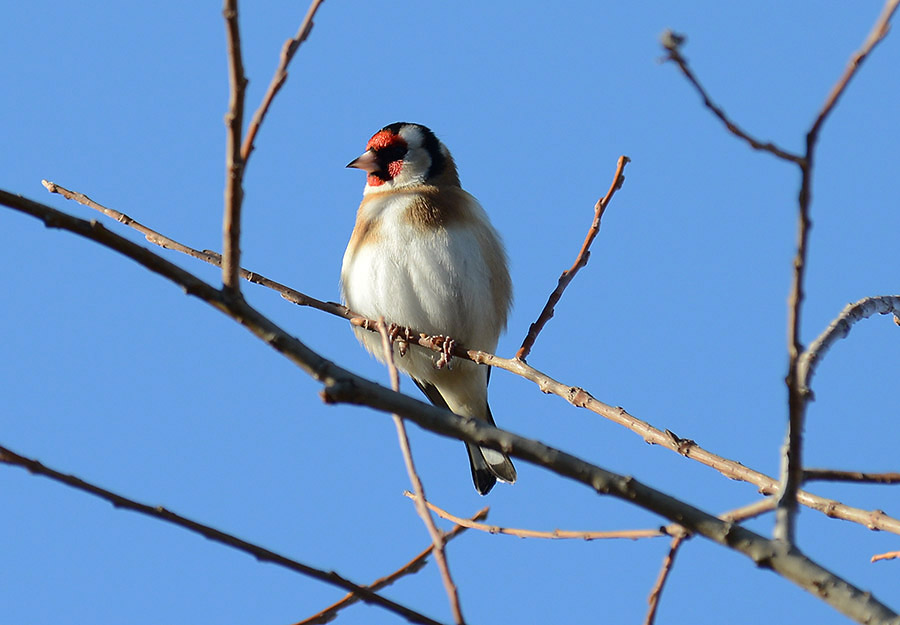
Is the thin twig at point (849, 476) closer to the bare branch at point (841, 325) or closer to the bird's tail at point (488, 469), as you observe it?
the bare branch at point (841, 325)

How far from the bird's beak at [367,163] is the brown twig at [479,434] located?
513 centimetres

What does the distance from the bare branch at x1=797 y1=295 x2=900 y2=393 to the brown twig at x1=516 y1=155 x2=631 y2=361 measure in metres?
0.95

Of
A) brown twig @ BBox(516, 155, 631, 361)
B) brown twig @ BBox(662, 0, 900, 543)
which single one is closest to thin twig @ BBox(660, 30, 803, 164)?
brown twig @ BBox(662, 0, 900, 543)

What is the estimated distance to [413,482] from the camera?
2.10m

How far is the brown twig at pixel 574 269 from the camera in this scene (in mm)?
3578

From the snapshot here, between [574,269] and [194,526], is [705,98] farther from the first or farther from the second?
[574,269]

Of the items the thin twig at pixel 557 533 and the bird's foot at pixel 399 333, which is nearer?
the thin twig at pixel 557 533

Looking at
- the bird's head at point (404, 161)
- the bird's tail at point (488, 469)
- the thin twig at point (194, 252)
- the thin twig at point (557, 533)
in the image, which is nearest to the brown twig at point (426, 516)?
the thin twig at point (557, 533)

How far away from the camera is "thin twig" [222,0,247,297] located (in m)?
1.90

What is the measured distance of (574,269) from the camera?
12.7 feet

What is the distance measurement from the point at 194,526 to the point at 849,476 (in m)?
1.49

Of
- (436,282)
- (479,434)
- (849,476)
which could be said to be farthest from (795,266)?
(436,282)

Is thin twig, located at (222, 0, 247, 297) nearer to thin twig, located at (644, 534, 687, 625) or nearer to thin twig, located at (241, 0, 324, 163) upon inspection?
thin twig, located at (241, 0, 324, 163)

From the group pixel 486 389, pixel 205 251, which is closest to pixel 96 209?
pixel 205 251
